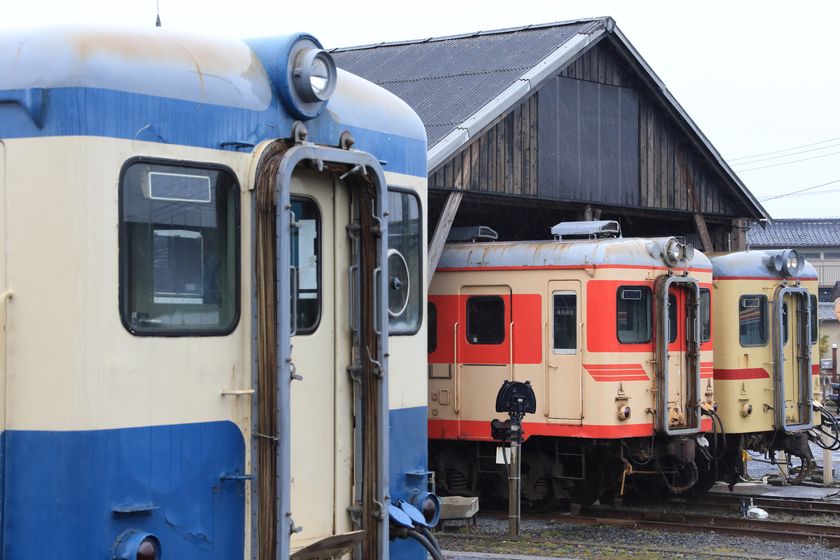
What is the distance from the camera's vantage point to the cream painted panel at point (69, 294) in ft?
16.7

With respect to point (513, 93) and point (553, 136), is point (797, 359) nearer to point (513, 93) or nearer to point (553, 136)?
point (553, 136)

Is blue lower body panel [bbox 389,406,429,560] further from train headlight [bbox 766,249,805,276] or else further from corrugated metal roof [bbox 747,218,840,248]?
corrugated metal roof [bbox 747,218,840,248]

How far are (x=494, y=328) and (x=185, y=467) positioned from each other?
960 centimetres

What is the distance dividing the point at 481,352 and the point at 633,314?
1.75m

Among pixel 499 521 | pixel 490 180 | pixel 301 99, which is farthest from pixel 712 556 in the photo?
pixel 301 99

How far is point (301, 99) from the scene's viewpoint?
5.97m

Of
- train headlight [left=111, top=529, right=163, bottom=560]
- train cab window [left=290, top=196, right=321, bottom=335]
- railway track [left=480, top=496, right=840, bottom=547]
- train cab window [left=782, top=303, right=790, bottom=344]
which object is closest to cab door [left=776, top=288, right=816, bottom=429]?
train cab window [left=782, top=303, right=790, bottom=344]

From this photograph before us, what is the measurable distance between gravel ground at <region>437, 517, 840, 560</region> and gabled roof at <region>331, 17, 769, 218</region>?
13.0ft

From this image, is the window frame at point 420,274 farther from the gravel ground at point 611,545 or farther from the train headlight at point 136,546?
the gravel ground at point 611,545

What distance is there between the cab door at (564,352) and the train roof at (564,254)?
28 cm

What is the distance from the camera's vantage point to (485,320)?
587 inches

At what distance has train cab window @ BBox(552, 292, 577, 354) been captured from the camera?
Answer: 46.9ft

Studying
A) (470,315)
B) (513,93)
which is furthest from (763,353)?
(513,93)

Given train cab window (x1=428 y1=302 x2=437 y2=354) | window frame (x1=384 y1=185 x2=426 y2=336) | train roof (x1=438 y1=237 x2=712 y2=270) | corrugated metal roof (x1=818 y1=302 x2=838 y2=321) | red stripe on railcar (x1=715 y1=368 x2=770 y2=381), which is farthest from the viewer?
corrugated metal roof (x1=818 y1=302 x2=838 y2=321)
